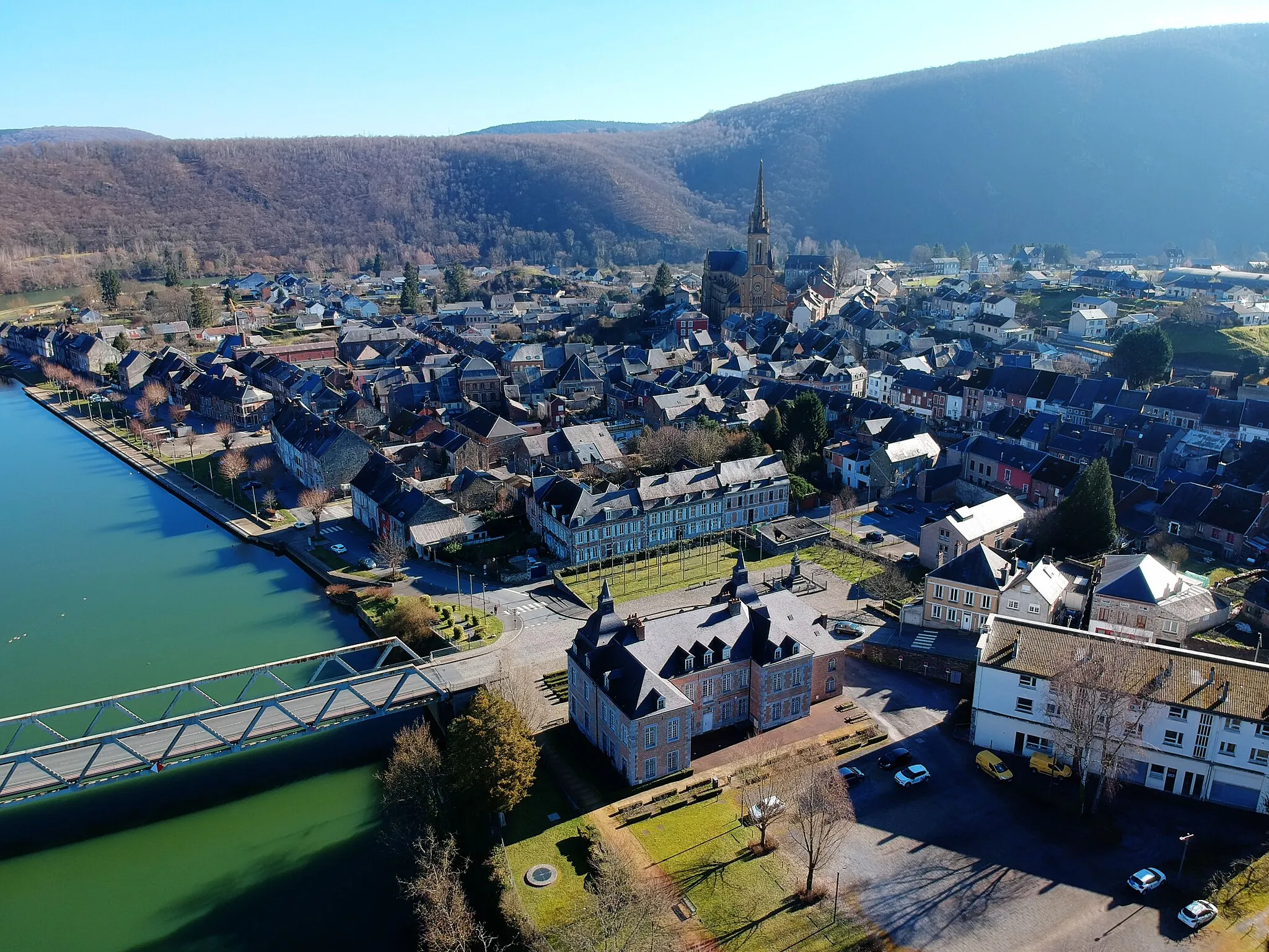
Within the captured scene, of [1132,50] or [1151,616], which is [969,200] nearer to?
[1132,50]

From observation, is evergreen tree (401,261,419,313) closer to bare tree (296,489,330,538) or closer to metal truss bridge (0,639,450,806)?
bare tree (296,489,330,538)

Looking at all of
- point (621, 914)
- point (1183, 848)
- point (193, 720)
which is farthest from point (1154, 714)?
point (193, 720)

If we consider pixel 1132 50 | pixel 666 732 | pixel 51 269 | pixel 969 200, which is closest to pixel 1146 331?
pixel 666 732

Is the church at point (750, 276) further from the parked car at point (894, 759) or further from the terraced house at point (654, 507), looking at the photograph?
the parked car at point (894, 759)

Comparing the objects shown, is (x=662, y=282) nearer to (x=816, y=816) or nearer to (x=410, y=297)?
(x=410, y=297)

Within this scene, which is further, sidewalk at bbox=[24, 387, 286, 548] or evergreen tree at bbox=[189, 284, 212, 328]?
evergreen tree at bbox=[189, 284, 212, 328]

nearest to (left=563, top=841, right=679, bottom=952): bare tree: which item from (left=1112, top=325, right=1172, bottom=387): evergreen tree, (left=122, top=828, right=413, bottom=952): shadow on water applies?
(left=122, top=828, right=413, bottom=952): shadow on water

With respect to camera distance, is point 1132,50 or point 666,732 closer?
point 666,732
